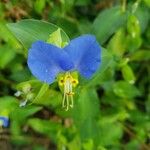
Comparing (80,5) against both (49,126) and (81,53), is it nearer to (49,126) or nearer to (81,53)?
(49,126)

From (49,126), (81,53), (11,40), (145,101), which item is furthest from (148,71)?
(81,53)

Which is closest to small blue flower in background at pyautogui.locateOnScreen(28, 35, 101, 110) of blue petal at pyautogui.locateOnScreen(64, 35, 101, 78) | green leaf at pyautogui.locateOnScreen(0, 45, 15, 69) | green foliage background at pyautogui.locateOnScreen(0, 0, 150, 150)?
blue petal at pyautogui.locateOnScreen(64, 35, 101, 78)

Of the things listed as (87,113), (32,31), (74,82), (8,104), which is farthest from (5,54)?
(74,82)

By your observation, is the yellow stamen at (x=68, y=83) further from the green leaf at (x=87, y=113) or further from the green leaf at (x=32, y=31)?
the green leaf at (x=87, y=113)

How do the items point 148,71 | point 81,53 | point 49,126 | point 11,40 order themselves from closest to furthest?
point 81,53 < point 11,40 < point 49,126 < point 148,71

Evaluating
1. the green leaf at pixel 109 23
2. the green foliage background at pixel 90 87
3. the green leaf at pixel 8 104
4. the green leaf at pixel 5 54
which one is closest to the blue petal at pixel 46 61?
the green foliage background at pixel 90 87

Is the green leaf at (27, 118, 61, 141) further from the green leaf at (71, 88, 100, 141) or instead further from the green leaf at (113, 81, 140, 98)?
the green leaf at (113, 81, 140, 98)

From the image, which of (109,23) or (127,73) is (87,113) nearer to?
(127,73)
